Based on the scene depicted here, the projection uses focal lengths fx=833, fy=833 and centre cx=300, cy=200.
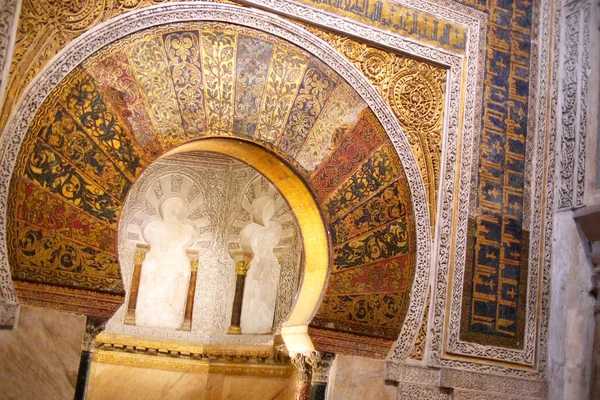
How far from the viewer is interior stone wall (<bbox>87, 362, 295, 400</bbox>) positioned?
7504 mm

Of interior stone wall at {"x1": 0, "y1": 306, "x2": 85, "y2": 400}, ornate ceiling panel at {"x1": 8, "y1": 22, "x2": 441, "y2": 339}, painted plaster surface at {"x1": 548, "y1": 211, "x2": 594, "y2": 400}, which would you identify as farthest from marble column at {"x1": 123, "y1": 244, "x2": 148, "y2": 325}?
painted plaster surface at {"x1": 548, "y1": 211, "x2": 594, "y2": 400}

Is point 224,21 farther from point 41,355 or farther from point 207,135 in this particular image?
point 41,355

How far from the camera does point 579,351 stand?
5.88 m

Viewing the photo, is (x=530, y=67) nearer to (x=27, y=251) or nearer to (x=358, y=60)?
(x=358, y=60)

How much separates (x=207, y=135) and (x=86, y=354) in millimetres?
1534

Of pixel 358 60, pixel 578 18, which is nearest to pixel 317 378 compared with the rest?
pixel 358 60

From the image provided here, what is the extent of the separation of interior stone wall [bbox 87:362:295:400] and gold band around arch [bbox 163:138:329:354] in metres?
1.92

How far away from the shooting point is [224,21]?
536 centimetres

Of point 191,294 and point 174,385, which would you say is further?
point 191,294

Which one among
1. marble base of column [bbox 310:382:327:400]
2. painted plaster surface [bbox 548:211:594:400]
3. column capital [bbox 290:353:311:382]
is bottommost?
marble base of column [bbox 310:382:327:400]

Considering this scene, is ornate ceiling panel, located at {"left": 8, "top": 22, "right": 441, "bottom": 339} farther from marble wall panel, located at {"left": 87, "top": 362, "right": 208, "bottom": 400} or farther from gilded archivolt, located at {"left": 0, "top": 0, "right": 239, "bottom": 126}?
marble wall panel, located at {"left": 87, "top": 362, "right": 208, "bottom": 400}

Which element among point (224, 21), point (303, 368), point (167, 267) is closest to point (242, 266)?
point (167, 267)

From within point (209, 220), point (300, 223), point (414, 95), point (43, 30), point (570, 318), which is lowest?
point (570, 318)

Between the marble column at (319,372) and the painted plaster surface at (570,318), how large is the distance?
66.8 inches
